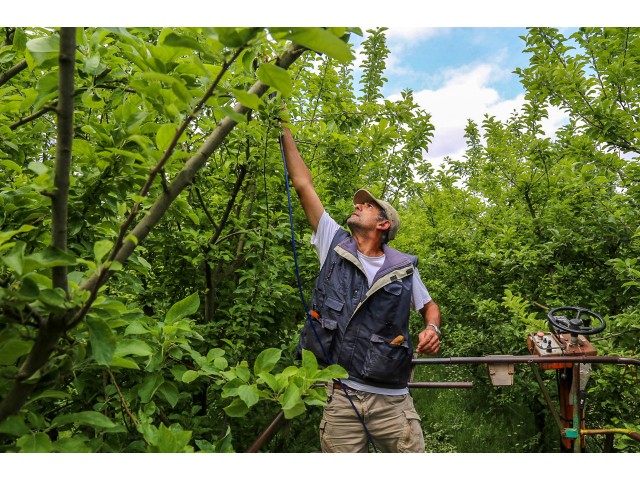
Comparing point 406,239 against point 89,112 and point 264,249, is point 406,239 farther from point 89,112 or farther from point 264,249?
point 89,112

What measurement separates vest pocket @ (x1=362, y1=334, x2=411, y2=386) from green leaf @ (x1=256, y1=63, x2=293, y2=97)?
2014mm

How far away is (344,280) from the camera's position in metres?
2.90

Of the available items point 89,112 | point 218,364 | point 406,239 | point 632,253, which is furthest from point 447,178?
point 218,364

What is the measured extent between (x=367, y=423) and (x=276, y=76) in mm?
2316

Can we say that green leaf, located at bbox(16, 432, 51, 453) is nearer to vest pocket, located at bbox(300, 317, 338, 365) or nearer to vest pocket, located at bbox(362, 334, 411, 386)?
vest pocket, located at bbox(300, 317, 338, 365)

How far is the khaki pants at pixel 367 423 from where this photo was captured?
2.78 m

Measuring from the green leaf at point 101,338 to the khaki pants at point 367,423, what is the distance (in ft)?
6.24

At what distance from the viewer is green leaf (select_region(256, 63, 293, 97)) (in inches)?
36.7

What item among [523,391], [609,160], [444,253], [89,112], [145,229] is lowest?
[523,391]

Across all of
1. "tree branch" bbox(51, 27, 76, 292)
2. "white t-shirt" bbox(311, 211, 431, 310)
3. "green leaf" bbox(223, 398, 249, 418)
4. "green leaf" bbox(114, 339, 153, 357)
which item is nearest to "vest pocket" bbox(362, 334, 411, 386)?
"white t-shirt" bbox(311, 211, 431, 310)

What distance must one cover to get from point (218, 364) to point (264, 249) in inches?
77.1

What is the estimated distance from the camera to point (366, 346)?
2760mm

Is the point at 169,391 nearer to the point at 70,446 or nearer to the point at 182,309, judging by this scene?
the point at 182,309

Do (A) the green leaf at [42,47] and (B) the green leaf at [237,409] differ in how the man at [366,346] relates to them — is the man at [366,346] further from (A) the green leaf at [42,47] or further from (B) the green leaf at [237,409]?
(A) the green leaf at [42,47]
